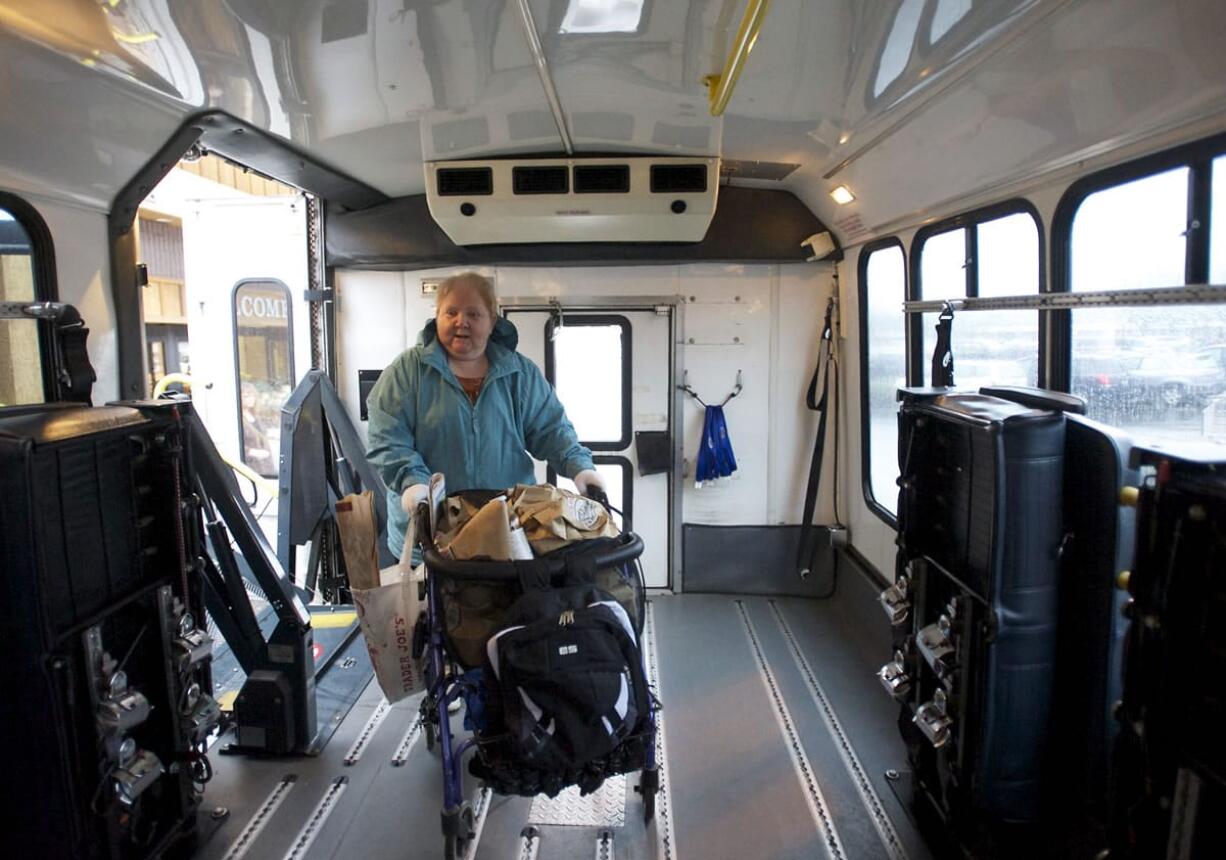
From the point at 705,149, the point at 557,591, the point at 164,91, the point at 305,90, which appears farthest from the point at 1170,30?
the point at 164,91

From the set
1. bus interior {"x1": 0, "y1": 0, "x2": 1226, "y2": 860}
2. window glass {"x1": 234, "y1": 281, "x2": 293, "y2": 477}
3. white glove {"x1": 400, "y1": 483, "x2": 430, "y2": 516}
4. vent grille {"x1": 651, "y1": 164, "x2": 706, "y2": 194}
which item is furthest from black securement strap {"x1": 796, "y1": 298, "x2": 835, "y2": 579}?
window glass {"x1": 234, "y1": 281, "x2": 293, "y2": 477}

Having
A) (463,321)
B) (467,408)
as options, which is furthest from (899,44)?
(467,408)

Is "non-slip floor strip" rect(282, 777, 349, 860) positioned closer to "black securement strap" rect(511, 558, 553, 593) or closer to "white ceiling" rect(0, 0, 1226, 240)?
"black securement strap" rect(511, 558, 553, 593)

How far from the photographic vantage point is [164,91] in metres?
2.49

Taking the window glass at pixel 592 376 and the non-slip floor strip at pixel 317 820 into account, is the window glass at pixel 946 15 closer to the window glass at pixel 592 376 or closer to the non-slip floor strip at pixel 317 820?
the window glass at pixel 592 376

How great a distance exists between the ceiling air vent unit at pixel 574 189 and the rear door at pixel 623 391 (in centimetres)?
89

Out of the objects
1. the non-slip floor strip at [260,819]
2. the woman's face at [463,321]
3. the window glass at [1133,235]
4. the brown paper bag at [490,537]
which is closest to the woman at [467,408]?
the woman's face at [463,321]

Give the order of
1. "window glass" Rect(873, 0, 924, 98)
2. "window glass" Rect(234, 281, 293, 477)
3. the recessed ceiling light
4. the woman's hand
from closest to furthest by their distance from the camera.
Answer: "window glass" Rect(873, 0, 924, 98) → the woman's hand → the recessed ceiling light → "window glass" Rect(234, 281, 293, 477)

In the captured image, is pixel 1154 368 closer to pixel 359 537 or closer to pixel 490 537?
pixel 490 537

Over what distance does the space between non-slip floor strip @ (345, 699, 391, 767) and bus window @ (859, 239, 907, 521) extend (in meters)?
2.99

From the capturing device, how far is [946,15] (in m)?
1.96

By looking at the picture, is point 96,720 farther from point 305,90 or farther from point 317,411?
point 317,411

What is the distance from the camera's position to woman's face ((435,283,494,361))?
279cm

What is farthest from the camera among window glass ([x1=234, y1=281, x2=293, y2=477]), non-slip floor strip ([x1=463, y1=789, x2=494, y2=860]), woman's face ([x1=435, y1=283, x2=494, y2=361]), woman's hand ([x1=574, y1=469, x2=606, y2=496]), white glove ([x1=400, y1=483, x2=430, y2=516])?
window glass ([x1=234, y1=281, x2=293, y2=477])
